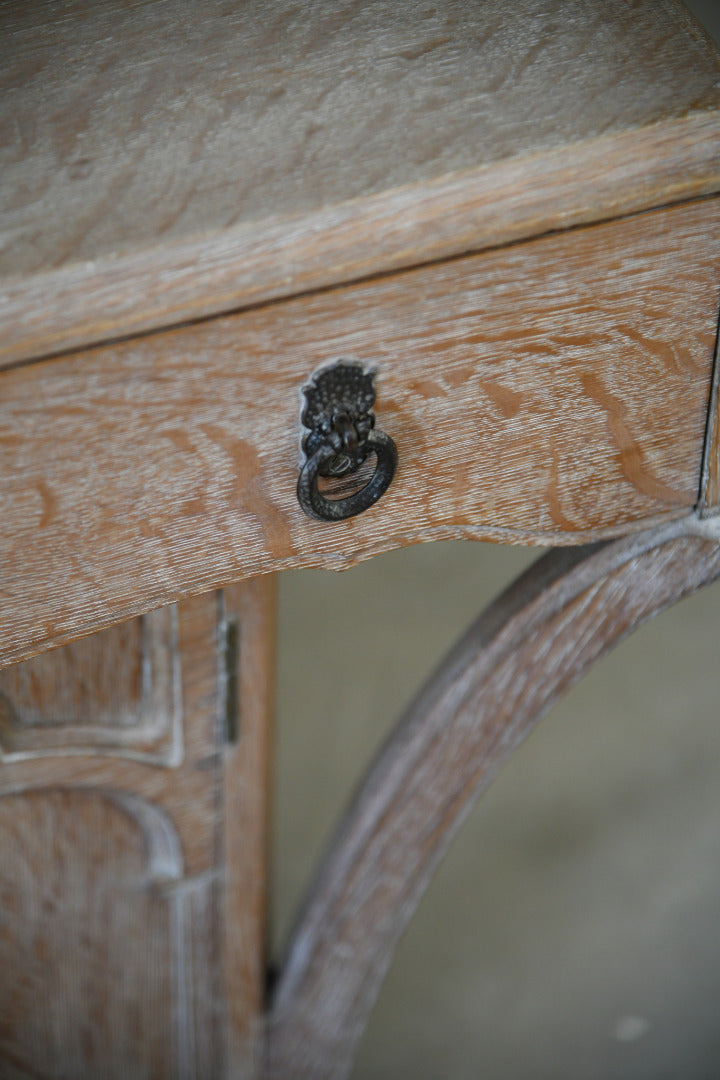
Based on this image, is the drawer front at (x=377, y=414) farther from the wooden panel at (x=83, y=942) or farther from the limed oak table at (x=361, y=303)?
the wooden panel at (x=83, y=942)

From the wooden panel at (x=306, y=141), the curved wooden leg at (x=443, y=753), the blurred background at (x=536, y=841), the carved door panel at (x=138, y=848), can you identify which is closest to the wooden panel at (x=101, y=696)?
the carved door panel at (x=138, y=848)

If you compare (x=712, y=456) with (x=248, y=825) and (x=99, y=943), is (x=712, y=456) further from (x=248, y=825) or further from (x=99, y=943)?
(x=99, y=943)

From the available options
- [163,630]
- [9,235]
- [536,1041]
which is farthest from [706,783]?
[9,235]

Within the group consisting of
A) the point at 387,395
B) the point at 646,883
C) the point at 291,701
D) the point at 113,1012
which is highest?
the point at 387,395

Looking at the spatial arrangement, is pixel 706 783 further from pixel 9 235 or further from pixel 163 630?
pixel 9 235

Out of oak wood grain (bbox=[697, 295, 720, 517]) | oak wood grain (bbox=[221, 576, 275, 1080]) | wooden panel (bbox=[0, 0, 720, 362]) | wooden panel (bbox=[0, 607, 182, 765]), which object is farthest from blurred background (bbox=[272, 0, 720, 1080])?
wooden panel (bbox=[0, 0, 720, 362])

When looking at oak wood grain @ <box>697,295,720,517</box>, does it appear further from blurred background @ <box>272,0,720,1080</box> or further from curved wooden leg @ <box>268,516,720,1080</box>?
blurred background @ <box>272,0,720,1080</box>
